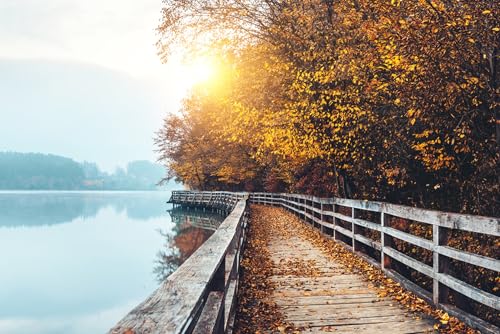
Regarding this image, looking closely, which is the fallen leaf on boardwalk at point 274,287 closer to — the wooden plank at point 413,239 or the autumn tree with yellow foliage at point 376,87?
the wooden plank at point 413,239

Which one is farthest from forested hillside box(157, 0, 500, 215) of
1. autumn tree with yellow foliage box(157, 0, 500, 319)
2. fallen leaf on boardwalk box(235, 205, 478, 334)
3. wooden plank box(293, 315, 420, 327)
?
wooden plank box(293, 315, 420, 327)

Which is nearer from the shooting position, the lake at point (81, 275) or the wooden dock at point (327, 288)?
the wooden dock at point (327, 288)

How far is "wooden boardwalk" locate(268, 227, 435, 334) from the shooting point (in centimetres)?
522

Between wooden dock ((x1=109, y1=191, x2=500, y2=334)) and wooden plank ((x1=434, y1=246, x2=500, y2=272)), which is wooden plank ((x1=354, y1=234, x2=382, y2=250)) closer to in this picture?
wooden dock ((x1=109, y1=191, x2=500, y2=334))

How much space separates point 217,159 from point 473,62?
33117mm

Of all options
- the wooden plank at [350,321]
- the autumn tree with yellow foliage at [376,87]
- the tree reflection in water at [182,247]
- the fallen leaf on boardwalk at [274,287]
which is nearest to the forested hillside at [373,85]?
the autumn tree with yellow foliage at [376,87]

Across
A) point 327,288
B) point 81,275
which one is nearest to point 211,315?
point 327,288

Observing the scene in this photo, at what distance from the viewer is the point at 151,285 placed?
2831cm

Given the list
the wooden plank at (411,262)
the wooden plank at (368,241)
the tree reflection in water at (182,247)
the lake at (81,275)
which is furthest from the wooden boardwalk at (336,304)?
the tree reflection in water at (182,247)

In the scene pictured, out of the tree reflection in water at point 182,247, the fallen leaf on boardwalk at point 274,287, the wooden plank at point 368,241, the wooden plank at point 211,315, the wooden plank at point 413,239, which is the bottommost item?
the tree reflection in water at point 182,247

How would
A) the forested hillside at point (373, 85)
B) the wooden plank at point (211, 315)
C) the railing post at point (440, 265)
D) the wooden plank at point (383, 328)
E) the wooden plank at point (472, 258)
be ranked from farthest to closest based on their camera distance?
the forested hillside at point (373, 85)
the railing post at point (440, 265)
the wooden plank at point (383, 328)
the wooden plank at point (472, 258)
the wooden plank at point (211, 315)

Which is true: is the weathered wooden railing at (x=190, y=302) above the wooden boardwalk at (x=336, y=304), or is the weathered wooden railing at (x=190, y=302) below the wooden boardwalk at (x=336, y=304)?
above

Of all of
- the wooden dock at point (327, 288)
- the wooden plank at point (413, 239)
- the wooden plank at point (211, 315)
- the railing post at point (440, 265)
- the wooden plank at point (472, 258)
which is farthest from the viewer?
the wooden plank at point (413, 239)

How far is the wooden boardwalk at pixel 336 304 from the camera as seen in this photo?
5219mm
